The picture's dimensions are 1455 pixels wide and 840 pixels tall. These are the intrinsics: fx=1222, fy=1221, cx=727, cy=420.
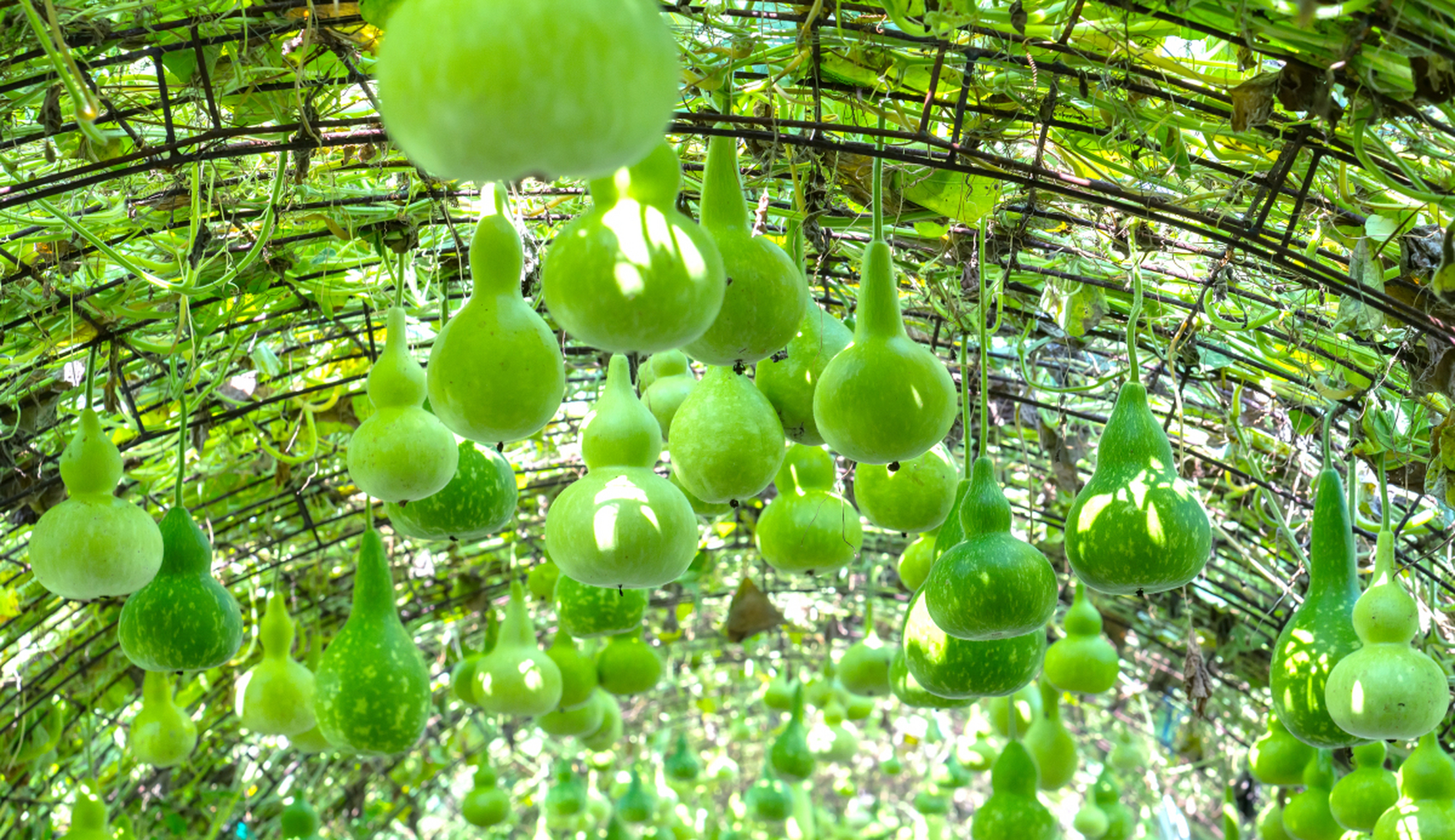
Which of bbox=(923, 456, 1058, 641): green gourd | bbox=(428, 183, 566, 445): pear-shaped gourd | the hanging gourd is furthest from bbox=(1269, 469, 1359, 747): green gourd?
bbox=(428, 183, 566, 445): pear-shaped gourd

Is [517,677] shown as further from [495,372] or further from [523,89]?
[523,89]

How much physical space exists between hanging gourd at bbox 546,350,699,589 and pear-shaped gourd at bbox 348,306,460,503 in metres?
0.23

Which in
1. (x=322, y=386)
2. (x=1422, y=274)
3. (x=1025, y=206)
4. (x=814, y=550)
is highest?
(x=1422, y=274)

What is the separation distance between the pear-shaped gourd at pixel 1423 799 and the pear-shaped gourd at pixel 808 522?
1.64m

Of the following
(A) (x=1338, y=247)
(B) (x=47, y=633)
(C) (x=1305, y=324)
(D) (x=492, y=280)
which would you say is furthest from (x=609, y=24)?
(B) (x=47, y=633)

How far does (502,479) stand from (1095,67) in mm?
1458

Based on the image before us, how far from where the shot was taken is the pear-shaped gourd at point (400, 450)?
2.20 m

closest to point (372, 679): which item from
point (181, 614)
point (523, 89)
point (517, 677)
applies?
point (181, 614)

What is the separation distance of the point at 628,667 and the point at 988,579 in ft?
11.2

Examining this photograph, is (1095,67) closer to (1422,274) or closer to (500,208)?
(1422,274)

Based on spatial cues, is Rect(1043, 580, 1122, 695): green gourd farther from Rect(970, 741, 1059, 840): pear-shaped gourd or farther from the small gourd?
the small gourd

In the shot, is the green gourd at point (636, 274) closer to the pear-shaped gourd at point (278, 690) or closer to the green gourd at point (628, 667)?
the pear-shaped gourd at point (278, 690)

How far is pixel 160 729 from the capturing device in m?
4.46

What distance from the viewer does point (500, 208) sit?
1.83m
